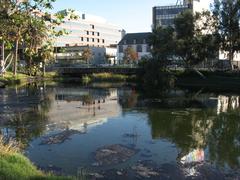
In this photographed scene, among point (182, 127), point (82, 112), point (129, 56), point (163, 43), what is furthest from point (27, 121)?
point (129, 56)

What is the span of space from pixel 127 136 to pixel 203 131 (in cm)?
571

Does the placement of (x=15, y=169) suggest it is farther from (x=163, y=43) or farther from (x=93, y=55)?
(x=93, y=55)

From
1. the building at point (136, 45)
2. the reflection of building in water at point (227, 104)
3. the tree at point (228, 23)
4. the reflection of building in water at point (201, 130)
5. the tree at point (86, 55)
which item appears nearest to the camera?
the reflection of building in water at point (201, 130)

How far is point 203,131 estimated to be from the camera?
30906mm

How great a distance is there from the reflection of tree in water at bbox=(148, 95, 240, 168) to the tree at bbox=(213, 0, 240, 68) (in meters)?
44.9

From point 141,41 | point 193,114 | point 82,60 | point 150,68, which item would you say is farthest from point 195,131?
point 141,41

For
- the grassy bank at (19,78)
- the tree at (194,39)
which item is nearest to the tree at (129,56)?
the grassy bank at (19,78)

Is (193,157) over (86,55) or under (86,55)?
under

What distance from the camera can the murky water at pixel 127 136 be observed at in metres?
21.2

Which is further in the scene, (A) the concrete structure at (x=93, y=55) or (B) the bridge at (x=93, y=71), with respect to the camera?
(A) the concrete structure at (x=93, y=55)

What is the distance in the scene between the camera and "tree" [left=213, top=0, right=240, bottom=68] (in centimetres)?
8394

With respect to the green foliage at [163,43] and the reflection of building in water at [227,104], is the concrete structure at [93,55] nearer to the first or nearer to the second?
the green foliage at [163,43]

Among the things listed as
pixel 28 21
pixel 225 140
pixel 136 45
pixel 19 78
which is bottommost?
pixel 225 140

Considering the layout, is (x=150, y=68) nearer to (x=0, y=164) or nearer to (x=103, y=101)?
(x=103, y=101)
